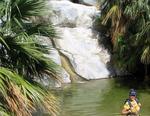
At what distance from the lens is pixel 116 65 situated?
21391 mm

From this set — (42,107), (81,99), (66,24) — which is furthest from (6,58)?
(66,24)

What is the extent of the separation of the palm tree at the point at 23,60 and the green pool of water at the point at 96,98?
546 centimetres

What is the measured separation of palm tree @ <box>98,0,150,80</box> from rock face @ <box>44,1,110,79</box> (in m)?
0.98

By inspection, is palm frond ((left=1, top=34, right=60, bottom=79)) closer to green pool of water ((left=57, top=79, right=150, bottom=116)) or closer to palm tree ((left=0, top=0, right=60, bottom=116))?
palm tree ((left=0, top=0, right=60, bottom=116))

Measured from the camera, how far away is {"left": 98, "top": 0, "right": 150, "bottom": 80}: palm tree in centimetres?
1883

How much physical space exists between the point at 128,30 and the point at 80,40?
2.62 meters

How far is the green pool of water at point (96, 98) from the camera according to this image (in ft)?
49.6

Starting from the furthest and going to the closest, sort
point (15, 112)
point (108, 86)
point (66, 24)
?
point (66, 24)
point (108, 86)
point (15, 112)

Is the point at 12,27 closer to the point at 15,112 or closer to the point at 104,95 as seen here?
the point at 15,112

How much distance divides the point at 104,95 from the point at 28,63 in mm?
8985

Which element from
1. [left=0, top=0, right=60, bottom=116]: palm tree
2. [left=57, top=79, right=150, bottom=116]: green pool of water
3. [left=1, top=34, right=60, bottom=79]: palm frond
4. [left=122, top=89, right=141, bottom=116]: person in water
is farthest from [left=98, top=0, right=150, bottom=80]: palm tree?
[left=1, top=34, right=60, bottom=79]: palm frond

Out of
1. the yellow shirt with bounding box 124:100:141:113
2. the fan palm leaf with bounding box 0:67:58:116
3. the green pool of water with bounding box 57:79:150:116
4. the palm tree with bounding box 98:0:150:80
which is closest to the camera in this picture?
the fan palm leaf with bounding box 0:67:58:116

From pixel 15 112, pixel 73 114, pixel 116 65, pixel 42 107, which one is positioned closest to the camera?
pixel 15 112

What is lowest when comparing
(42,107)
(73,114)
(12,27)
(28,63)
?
(73,114)
